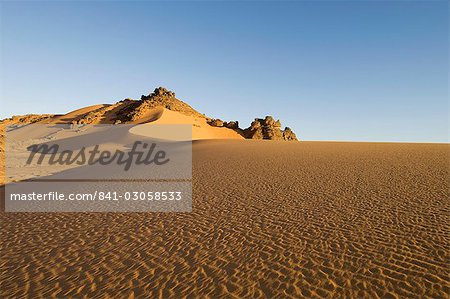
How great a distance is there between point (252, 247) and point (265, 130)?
2501 inches

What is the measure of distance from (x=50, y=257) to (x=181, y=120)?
66490mm

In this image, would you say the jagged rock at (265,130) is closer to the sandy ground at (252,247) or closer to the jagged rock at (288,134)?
the jagged rock at (288,134)

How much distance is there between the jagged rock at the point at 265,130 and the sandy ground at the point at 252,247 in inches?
2029

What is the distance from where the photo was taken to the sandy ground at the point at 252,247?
862 centimetres

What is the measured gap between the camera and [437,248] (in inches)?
403

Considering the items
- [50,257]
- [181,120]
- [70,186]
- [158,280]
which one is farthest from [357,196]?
[181,120]

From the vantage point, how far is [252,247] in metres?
11.3

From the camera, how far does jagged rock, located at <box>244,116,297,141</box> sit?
72.4 metres

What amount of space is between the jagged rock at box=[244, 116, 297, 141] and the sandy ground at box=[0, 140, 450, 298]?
5154cm

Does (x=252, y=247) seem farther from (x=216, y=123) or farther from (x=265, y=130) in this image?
(x=216, y=123)

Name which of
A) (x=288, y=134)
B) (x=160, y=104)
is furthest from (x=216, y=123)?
(x=288, y=134)

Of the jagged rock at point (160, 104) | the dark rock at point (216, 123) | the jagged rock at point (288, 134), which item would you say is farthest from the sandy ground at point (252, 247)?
the jagged rock at point (160, 104)
